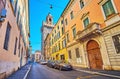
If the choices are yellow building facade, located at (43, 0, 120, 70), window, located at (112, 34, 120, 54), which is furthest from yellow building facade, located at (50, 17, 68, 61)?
window, located at (112, 34, 120, 54)

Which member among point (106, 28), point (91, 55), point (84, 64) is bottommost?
point (84, 64)

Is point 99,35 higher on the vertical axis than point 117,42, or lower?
higher

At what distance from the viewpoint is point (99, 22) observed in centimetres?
1102

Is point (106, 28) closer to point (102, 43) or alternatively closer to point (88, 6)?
point (102, 43)

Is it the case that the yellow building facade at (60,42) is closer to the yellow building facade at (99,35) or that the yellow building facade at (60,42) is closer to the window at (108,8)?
the yellow building facade at (99,35)

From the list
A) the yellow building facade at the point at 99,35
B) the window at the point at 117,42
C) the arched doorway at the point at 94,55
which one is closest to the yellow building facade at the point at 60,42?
the yellow building facade at the point at 99,35

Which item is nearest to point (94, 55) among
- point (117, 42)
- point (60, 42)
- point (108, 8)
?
point (117, 42)

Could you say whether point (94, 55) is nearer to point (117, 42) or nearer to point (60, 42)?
point (117, 42)

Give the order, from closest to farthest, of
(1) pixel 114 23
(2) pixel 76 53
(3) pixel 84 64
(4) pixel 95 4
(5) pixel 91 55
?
(1) pixel 114 23, (4) pixel 95 4, (5) pixel 91 55, (3) pixel 84 64, (2) pixel 76 53

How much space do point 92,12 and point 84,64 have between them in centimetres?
756

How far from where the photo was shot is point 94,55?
11984 mm

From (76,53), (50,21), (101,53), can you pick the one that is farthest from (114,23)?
(50,21)

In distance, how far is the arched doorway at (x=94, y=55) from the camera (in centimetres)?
1107

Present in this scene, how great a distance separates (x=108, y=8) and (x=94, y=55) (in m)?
5.94
